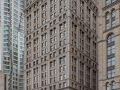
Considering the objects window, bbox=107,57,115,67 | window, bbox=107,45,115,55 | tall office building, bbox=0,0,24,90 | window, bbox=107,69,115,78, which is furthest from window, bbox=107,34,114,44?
tall office building, bbox=0,0,24,90

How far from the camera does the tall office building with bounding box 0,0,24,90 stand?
521 feet

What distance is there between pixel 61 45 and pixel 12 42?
206 ft

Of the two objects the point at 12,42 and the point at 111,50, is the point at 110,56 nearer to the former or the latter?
the point at 111,50

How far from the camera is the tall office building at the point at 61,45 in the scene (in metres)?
106

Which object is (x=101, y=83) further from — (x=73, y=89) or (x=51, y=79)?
(x=51, y=79)

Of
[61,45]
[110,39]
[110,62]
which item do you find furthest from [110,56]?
[61,45]

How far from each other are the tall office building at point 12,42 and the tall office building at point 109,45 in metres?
86.6

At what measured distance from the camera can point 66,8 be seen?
359 feet

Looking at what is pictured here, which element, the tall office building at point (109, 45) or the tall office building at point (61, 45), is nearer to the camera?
the tall office building at point (109, 45)

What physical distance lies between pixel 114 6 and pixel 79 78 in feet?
123

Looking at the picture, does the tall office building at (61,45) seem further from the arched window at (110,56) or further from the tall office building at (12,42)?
the tall office building at (12,42)

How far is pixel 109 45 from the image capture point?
7800cm

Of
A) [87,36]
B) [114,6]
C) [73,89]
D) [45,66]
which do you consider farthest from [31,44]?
[114,6]

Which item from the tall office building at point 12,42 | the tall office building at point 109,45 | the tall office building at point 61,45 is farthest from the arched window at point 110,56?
the tall office building at point 12,42
